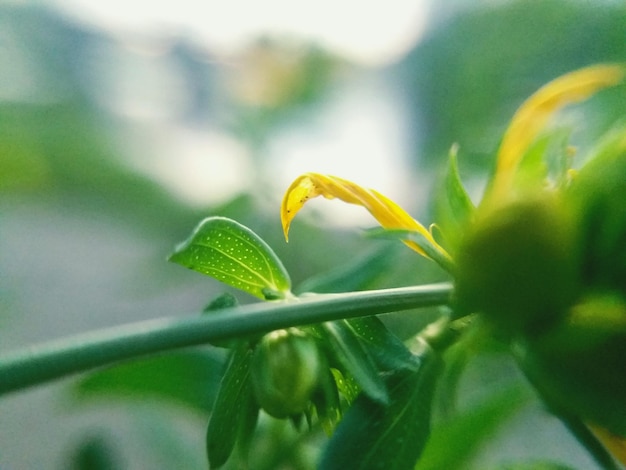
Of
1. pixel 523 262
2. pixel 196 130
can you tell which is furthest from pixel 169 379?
pixel 196 130

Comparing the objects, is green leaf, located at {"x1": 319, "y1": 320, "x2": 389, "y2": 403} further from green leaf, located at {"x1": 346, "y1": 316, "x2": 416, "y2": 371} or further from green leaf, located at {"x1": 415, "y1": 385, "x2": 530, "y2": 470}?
green leaf, located at {"x1": 415, "y1": 385, "x2": 530, "y2": 470}

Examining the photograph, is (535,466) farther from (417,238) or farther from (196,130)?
(196,130)

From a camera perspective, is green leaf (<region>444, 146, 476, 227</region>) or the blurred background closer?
green leaf (<region>444, 146, 476, 227</region>)

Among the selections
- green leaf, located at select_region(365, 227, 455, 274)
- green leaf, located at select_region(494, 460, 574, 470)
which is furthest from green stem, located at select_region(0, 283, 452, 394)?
green leaf, located at select_region(494, 460, 574, 470)

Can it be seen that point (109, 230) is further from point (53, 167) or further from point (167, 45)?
point (167, 45)

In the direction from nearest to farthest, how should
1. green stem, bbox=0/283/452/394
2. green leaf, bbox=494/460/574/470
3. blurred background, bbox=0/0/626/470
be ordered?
green stem, bbox=0/283/452/394, green leaf, bbox=494/460/574/470, blurred background, bbox=0/0/626/470

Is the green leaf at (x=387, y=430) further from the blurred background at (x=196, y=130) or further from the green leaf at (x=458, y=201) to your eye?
the blurred background at (x=196, y=130)
